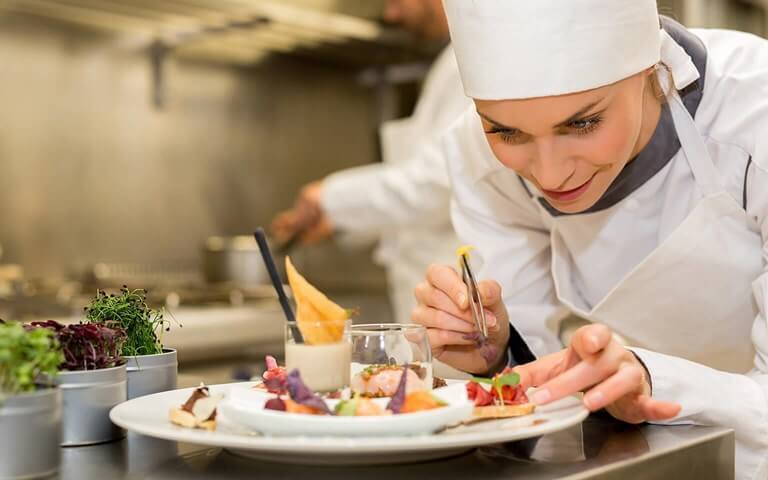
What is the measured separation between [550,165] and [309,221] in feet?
5.89

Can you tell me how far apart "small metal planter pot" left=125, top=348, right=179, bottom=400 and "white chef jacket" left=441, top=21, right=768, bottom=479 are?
0.50 metres

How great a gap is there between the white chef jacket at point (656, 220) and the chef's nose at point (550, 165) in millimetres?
219

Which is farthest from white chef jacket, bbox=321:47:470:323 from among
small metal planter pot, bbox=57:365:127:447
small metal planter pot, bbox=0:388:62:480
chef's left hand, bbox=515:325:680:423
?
small metal planter pot, bbox=0:388:62:480

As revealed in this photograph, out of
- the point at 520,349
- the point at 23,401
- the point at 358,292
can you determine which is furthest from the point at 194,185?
the point at 23,401

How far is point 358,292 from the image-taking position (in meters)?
3.40

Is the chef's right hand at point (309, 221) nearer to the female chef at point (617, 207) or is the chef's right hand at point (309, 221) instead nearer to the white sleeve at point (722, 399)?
the female chef at point (617, 207)

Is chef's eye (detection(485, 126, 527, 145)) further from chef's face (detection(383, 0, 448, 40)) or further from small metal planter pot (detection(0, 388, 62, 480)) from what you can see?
chef's face (detection(383, 0, 448, 40))

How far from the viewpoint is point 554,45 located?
1.08 meters

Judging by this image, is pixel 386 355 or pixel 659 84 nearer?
pixel 386 355

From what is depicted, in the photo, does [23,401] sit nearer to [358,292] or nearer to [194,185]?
[194,185]

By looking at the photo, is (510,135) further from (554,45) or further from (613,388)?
(613,388)

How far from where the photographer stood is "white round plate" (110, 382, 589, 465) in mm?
692

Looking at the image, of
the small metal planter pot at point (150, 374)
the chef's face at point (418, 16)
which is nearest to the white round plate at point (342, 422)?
the small metal planter pot at point (150, 374)

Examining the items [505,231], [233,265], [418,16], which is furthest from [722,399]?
[418,16]
